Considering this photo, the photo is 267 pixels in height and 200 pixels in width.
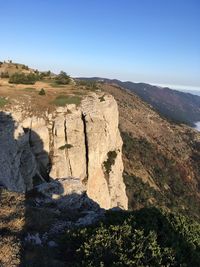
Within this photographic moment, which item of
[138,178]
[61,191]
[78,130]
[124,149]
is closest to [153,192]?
[138,178]

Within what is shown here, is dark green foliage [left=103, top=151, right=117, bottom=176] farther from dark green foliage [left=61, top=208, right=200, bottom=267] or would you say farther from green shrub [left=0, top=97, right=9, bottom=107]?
dark green foliage [left=61, top=208, right=200, bottom=267]

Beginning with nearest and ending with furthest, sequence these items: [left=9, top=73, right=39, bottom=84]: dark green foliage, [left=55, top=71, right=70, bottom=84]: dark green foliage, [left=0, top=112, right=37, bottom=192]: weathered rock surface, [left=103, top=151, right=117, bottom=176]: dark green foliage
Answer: [left=0, top=112, right=37, bottom=192]: weathered rock surface < [left=9, top=73, right=39, bottom=84]: dark green foliage < [left=103, top=151, right=117, bottom=176]: dark green foliage < [left=55, top=71, right=70, bottom=84]: dark green foliage

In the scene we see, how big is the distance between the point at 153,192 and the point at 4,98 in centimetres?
6037

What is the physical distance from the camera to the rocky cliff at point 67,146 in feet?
113

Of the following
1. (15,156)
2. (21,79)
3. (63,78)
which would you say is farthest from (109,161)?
(15,156)

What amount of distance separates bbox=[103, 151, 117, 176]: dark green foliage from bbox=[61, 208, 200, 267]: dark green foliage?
116ft

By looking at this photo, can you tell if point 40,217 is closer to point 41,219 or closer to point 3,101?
point 41,219

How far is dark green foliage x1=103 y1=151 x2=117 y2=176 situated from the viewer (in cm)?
5128

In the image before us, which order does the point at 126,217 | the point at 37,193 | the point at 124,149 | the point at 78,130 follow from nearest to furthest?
1. the point at 126,217
2. the point at 37,193
3. the point at 78,130
4. the point at 124,149

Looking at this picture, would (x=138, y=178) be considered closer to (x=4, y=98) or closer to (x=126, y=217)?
(x=4, y=98)

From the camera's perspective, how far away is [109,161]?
52094mm

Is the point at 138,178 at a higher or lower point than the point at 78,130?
lower

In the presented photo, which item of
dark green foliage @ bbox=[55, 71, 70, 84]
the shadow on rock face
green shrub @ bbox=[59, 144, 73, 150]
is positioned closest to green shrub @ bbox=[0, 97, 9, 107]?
green shrub @ bbox=[59, 144, 73, 150]

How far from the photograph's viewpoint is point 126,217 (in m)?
15.7
